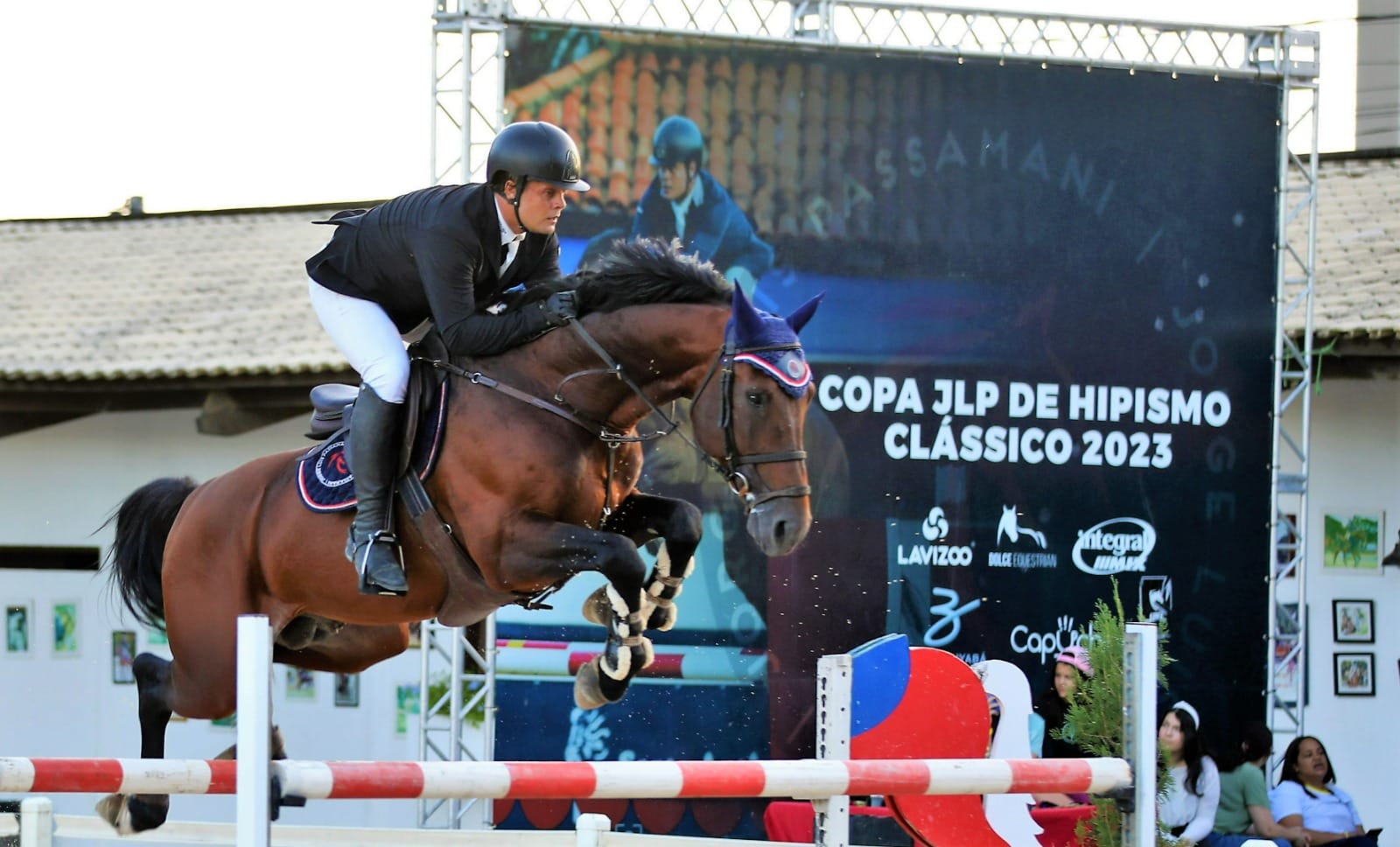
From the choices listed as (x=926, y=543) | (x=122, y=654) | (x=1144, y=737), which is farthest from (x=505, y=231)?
(x=122, y=654)

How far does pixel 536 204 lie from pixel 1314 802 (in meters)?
4.79

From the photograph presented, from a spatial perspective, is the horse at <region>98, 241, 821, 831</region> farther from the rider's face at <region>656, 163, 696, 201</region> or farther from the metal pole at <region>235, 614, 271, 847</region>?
the rider's face at <region>656, 163, 696, 201</region>

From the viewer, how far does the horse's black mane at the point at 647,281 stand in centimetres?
413

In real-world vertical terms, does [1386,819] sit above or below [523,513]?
below

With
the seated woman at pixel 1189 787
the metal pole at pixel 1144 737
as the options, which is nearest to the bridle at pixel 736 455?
the metal pole at pixel 1144 737

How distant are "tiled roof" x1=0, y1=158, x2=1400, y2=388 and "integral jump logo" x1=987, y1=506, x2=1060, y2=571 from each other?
7.55 ft

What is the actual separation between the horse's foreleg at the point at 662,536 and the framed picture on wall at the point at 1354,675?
20.1ft

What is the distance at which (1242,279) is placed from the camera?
788 cm

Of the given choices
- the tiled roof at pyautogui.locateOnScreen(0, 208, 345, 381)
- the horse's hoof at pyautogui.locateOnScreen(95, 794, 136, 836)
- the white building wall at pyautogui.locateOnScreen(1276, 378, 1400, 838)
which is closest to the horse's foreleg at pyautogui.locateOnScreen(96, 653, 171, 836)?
the horse's hoof at pyautogui.locateOnScreen(95, 794, 136, 836)

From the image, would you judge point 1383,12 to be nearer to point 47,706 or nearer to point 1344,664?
point 1344,664

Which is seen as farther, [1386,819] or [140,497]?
[1386,819]

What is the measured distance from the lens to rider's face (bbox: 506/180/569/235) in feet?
13.4

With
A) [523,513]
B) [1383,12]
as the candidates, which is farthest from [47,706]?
[1383,12]

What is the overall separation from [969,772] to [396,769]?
1.19m
